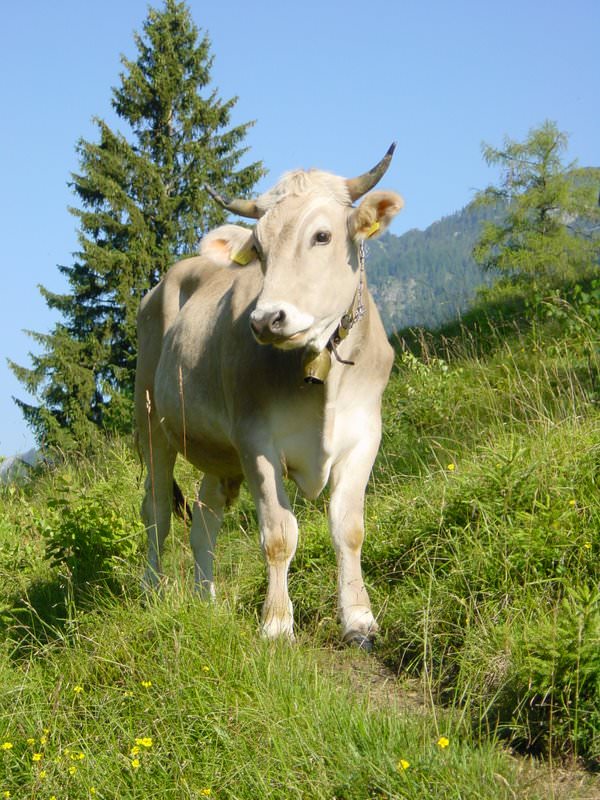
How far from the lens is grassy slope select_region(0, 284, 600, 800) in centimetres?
370

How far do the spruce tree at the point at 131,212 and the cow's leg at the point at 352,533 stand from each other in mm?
20317

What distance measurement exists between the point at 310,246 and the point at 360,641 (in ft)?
6.38

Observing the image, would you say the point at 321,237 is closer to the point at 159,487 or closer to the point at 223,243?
the point at 223,243

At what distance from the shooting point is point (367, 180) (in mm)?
5383

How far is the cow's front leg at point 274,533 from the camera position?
5.23 meters

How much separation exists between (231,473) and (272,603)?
152 cm

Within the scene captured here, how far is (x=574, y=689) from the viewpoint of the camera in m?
3.86

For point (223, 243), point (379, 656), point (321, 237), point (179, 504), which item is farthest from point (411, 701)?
point (179, 504)

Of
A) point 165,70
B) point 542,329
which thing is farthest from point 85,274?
point 542,329

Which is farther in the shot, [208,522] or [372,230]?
[208,522]

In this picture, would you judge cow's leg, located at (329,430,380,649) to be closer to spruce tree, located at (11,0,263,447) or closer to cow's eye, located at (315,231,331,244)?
cow's eye, located at (315,231,331,244)

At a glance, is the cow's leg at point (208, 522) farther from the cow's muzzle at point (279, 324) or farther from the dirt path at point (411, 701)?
the cow's muzzle at point (279, 324)

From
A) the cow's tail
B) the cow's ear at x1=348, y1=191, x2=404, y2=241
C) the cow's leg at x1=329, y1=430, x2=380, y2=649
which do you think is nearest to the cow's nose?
the cow's ear at x1=348, y1=191, x2=404, y2=241

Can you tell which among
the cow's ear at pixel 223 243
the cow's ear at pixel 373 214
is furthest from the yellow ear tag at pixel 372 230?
the cow's ear at pixel 223 243
